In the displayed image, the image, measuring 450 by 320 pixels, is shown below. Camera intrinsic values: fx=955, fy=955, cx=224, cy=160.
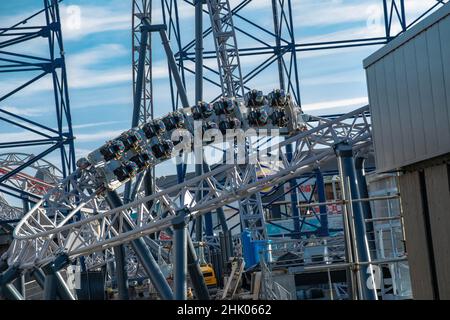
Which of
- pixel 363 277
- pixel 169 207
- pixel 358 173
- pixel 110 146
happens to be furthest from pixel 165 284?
pixel 363 277

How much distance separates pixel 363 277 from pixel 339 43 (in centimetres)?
2535

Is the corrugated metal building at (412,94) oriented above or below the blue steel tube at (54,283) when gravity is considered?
above

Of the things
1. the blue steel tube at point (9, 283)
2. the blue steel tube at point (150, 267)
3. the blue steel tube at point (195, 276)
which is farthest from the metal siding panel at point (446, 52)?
the blue steel tube at point (9, 283)

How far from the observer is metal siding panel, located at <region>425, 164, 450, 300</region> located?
8.64m

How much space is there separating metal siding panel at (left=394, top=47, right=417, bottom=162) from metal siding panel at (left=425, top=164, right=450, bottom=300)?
290mm

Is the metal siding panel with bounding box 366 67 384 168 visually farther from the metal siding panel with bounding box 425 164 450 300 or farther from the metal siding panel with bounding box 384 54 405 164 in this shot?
the metal siding panel with bounding box 425 164 450 300

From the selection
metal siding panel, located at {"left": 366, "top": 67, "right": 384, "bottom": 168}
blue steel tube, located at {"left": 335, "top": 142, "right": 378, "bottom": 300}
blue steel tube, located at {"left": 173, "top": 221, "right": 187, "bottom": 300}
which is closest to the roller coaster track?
blue steel tube, located at {"left": 173, "top": 221, "right": 187, "bottom": 300}

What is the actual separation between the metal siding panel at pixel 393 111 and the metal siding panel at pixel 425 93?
54cm

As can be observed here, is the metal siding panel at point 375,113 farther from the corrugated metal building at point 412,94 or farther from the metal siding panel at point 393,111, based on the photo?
the metal siding panel at point 393,111

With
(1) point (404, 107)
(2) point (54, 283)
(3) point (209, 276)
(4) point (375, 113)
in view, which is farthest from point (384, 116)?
(3) point (209, 276)

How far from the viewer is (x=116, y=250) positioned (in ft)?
81.1

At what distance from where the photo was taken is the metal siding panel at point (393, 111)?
9.42 metres

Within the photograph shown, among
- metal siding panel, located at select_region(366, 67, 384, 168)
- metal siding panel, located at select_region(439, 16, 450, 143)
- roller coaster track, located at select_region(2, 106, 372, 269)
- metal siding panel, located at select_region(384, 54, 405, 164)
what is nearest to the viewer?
metal siding panel, located at select_region(439, 16, 450, 143)
